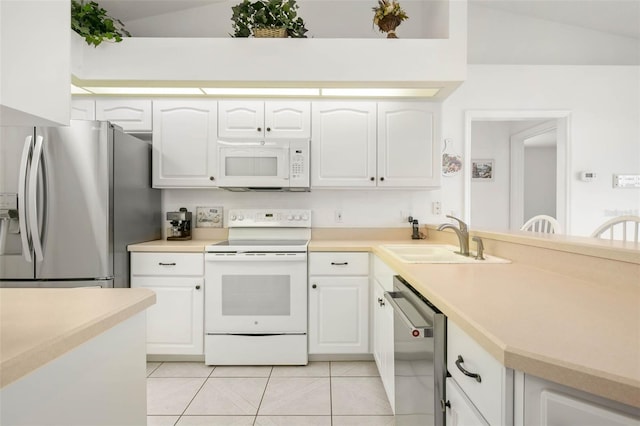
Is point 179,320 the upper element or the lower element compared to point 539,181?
lower

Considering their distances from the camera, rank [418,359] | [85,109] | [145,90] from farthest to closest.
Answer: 1. [85,109]
2. [145,90]
3. [418,359]

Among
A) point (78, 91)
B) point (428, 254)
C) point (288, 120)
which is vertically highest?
point (78, 91)

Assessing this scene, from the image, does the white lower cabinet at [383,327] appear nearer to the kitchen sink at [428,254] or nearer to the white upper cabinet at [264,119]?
the kitchen sink at [428,254]

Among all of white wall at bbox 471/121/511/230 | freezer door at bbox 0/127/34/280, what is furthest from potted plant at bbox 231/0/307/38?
white wall at bbox 471/121/511/230

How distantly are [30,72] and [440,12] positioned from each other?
2.64m

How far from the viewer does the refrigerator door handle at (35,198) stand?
205 centimetres

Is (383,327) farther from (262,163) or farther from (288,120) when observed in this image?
(288,120)

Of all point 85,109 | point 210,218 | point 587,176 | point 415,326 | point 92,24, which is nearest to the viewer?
point 415,326

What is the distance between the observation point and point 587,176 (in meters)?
3.21

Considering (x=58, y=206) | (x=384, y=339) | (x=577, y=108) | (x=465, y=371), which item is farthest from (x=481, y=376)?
(x=577, y=108)

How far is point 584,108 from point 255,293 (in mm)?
3564

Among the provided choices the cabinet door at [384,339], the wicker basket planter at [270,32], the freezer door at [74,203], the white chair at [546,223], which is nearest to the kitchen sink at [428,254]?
the cabinet door at [384,339]

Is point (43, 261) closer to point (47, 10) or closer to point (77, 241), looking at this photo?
point (77, 241)

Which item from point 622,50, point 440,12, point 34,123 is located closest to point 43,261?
point 34,123
